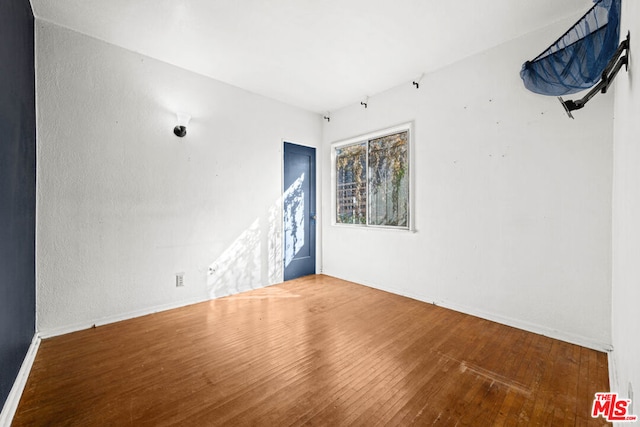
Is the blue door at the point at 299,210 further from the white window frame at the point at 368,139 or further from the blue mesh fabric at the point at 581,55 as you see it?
the blue mesh fabric at the point at 581,55

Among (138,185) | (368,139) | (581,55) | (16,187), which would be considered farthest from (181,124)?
(581,55)

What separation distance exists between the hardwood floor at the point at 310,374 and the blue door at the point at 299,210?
4.99 feet

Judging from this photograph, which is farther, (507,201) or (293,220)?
(293,220)

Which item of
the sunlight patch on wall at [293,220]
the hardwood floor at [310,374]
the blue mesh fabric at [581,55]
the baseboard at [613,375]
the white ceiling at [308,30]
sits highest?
the white ceiling at [308,30]

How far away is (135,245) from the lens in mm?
→ 2850

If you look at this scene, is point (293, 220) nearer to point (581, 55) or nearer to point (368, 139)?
point (368, 139)

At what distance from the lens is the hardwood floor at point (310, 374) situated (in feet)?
4.91

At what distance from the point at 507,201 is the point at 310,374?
241cm

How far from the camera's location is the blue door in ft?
13.8

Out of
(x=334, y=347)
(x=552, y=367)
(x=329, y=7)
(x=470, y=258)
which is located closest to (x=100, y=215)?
(x=334, y=347)

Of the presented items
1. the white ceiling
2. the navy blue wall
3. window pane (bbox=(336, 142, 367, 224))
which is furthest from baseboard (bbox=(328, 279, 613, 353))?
the navy blue wall

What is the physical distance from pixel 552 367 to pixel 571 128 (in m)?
1.93

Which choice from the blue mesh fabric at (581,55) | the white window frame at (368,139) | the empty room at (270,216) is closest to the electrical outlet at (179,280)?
the empty room at (270,216)

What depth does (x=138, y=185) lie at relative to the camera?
113 inches
